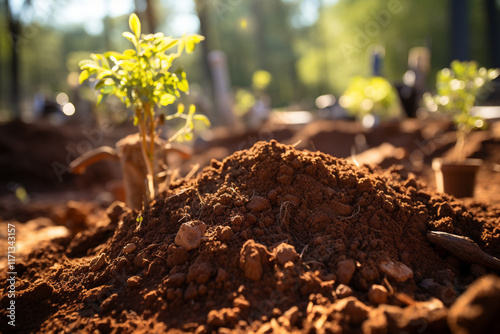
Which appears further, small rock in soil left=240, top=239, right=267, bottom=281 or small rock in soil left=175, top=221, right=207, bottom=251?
small rock in soil left=175, top=221, right=207, bottom=251

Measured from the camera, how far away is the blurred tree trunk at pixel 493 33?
48.0 ft

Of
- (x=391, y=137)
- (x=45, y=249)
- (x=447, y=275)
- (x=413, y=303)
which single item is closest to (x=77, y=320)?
(x=45, y=249)

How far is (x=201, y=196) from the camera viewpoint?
2.34 m

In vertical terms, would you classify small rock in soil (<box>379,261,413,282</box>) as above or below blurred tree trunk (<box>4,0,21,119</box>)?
below

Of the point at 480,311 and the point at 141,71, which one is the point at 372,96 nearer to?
the point at 141,71

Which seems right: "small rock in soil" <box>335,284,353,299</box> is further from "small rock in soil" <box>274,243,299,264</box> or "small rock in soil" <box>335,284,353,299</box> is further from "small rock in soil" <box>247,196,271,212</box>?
"small rock in soil" <box>247,196,271,212</box>

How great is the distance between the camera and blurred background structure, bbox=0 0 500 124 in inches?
547

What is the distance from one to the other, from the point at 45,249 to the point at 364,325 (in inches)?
96.5

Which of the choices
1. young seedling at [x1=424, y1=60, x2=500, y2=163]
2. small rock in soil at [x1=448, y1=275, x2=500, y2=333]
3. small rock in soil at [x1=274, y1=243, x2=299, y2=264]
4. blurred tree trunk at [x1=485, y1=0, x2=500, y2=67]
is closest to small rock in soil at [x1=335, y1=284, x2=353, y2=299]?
small rock in soil at [x1=274, y1=243, x2=299, y2=264]

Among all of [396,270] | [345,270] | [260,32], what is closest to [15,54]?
[345,270]

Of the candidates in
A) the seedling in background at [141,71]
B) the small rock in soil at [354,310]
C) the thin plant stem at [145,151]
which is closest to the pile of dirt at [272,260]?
the small rock in soil at [354,310]

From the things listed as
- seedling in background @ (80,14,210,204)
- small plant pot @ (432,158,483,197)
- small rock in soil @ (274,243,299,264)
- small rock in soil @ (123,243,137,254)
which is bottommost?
small plant pot @ (432,158,483,197)

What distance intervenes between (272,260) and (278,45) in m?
33.9

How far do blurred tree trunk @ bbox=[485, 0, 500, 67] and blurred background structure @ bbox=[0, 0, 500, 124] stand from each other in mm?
40
